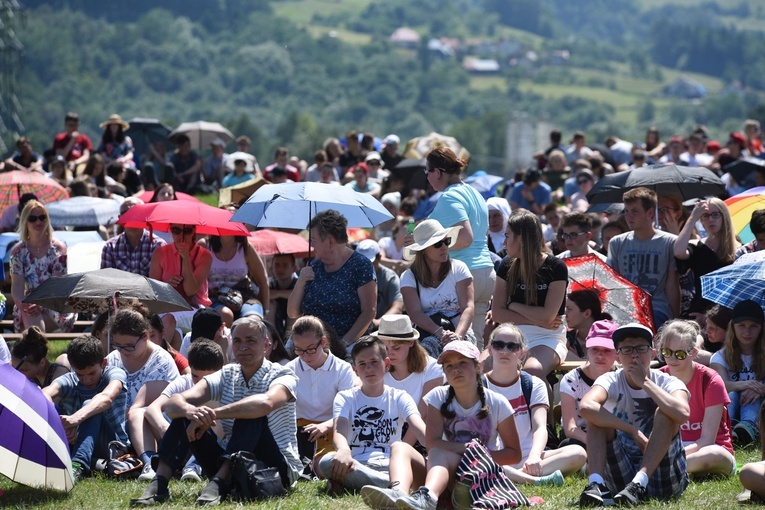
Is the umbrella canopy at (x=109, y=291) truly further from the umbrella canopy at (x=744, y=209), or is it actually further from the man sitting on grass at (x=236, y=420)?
the umbrella canopy at (x=744, y=209)

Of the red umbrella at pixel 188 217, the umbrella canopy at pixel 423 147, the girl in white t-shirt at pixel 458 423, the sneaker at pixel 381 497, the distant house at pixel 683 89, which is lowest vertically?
the distant house at pixel 683 89

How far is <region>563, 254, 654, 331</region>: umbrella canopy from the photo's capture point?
9477 millimetres

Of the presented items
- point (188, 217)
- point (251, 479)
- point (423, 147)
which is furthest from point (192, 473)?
point (423, 147)

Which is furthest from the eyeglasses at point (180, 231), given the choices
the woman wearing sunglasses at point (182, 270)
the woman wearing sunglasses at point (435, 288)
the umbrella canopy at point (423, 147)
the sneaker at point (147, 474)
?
the umbrella canopy at point (423, 147)

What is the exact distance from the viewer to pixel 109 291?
921 cm

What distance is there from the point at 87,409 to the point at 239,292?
3061 mm

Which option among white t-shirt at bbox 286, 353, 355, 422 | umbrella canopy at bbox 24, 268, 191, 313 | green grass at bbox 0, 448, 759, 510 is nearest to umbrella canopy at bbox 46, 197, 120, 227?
umbrella canopy at bbox 24, 268, 191, 313

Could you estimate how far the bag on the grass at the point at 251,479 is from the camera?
723 centimetres

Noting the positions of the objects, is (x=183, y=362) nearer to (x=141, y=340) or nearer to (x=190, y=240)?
(x=141, y=340)

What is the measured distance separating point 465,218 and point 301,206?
1882 millimetres

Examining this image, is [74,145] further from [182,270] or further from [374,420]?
[374,420]

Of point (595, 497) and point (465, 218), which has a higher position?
point (465, 218)

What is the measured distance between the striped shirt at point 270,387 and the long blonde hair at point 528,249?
2145 millimetres

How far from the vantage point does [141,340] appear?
8.55 m
